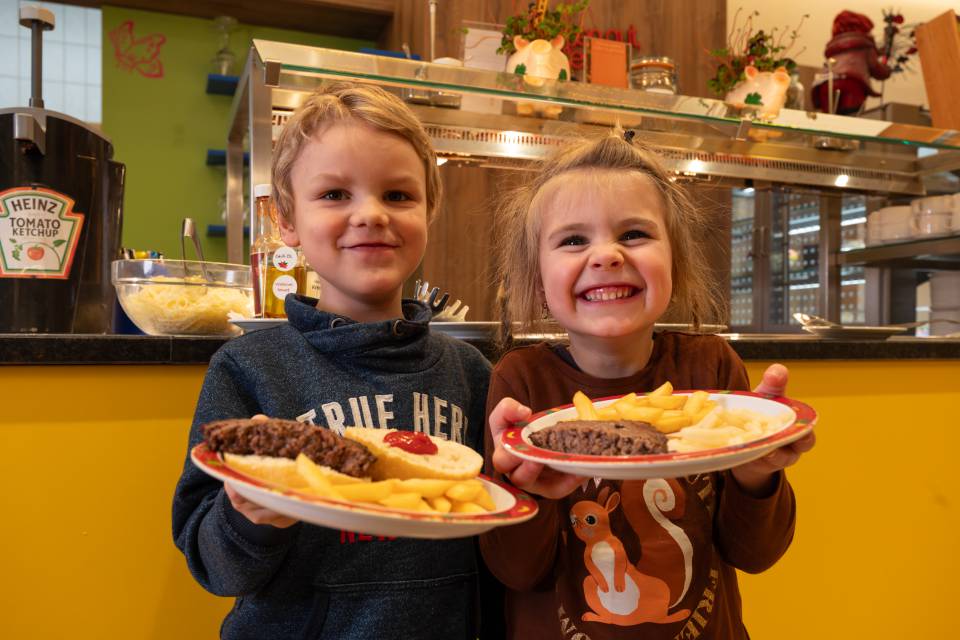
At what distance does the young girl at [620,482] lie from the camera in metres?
0.96

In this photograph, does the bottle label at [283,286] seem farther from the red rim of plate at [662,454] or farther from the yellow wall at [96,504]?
the red rim of plate at [662,454]

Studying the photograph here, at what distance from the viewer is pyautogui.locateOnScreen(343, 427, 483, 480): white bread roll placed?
74 cm

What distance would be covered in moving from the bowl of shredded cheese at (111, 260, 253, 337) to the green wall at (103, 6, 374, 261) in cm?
313

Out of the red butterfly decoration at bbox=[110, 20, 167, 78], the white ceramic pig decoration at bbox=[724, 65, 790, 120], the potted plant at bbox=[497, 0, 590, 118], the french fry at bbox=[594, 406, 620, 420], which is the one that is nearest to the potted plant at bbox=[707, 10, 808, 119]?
the white ceramic pig decoration at bbox=[724, 65, 790, 120]

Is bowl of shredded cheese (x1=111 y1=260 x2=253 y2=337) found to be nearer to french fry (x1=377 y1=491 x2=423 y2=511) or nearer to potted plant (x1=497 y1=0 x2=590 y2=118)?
french fry (x1=377 y1=491 x2=423 y2=511)

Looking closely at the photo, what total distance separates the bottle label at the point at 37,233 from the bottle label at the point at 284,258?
0.36 meters

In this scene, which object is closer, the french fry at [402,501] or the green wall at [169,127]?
the french fry at [402,501]

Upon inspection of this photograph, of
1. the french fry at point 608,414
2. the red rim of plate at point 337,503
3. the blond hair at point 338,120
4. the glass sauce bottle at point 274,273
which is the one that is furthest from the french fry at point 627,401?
the glass sauce bottle at point 274,273

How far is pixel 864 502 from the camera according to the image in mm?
1739

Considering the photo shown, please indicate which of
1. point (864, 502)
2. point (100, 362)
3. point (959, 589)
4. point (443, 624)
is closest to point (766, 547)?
point (443, 624)

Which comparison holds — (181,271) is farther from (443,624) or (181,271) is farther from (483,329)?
(443,624)

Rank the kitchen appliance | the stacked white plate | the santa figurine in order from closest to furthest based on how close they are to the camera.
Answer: the kitchen appliance
the santa figurine
the stacked white plate

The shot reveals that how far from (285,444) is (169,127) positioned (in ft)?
13.5

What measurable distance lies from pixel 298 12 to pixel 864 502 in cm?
378
